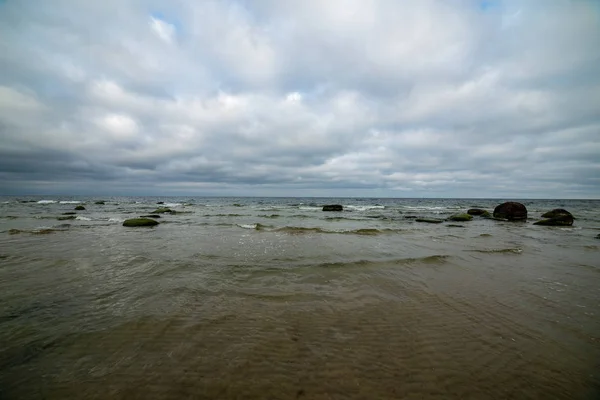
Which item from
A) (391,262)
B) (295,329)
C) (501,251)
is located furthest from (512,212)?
(295,329)

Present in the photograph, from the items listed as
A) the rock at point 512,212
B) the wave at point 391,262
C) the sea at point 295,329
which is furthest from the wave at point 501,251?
the rock at point 512,212

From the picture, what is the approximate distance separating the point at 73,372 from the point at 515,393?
549 cm

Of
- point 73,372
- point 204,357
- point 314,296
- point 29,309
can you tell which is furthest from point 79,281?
point 314,296

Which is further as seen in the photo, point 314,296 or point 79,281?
point 79,281

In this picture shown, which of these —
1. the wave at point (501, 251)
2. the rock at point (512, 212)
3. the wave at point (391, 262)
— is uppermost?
the rock at point (512, 212)

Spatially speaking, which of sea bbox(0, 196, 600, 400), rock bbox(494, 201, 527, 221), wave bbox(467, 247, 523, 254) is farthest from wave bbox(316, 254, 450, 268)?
rock bbox(494, 201, 527, 221)

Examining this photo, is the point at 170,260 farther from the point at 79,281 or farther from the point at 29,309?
the point at 29,309

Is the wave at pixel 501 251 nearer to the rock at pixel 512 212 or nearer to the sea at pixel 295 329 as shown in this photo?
the sea at pixel 295 329

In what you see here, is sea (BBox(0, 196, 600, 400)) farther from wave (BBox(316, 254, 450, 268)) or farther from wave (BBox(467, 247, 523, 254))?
wave (BBox(467, 247, 523, 254))

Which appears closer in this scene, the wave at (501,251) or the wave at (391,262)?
the wave at (391,262)

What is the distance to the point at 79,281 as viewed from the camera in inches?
269

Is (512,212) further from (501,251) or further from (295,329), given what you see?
(295,329)

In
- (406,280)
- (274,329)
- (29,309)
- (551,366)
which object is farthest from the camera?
(406,280)

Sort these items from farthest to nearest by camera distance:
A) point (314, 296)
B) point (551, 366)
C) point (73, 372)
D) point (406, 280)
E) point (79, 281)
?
1. point (406, 280)
2. point (79, 281)
3. point (314, 296)
4. point (551, 366)
5. point (73, 372)
